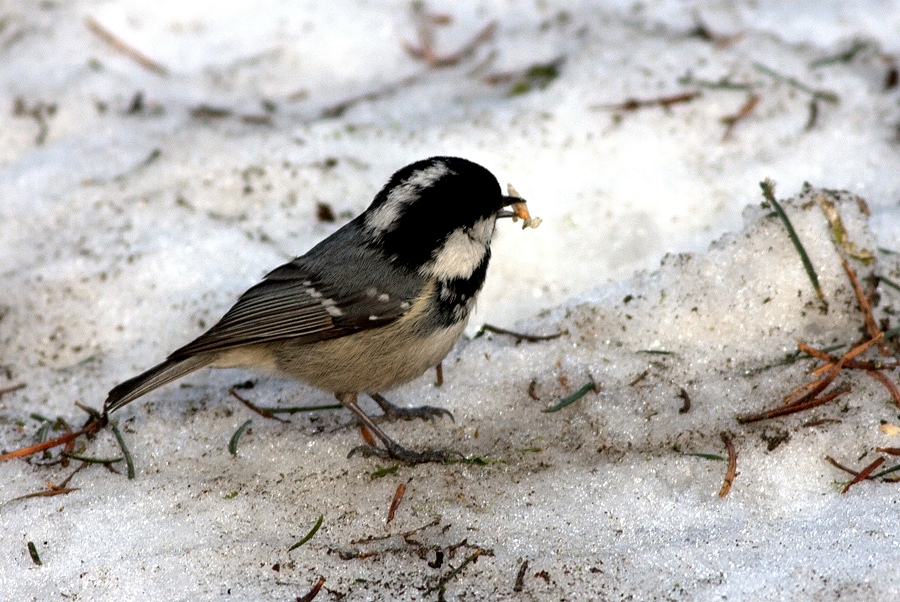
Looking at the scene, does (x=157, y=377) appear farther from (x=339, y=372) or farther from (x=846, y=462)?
(x=846, y=462)

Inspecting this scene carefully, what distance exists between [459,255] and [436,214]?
0.16 metres

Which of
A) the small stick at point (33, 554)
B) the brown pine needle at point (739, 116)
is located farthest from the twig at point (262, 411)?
the brown pine needle at point (739, 116)

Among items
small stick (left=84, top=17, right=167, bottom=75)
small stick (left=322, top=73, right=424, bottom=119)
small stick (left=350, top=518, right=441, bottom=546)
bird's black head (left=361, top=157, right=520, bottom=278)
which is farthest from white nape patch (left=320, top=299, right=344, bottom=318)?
small stick (left=84, top=17, right=167, bottom=75)

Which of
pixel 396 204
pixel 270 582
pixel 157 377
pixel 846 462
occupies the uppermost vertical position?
pixel 396 204

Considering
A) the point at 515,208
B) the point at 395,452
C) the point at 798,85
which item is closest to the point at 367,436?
the point at 395,452

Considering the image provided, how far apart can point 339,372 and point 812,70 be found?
296 cm

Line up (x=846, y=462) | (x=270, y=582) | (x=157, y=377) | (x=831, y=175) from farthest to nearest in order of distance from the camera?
(x=831, y=175) < (x=157, y=377) < (x=846, y=462) < (x=270, y=582)

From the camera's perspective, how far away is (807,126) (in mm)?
4281

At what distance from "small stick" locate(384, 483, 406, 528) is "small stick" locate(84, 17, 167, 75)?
3370 mm

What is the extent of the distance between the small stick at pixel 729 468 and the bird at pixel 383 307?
2.72 ft

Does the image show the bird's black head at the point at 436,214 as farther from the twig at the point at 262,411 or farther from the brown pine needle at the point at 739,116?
the brown pine needle at the point at 739,116

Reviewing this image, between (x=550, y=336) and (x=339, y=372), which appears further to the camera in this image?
(x=550, y=336)

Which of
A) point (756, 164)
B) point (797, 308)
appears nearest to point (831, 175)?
point (756, 164)

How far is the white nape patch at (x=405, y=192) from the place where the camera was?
9.88 ft
